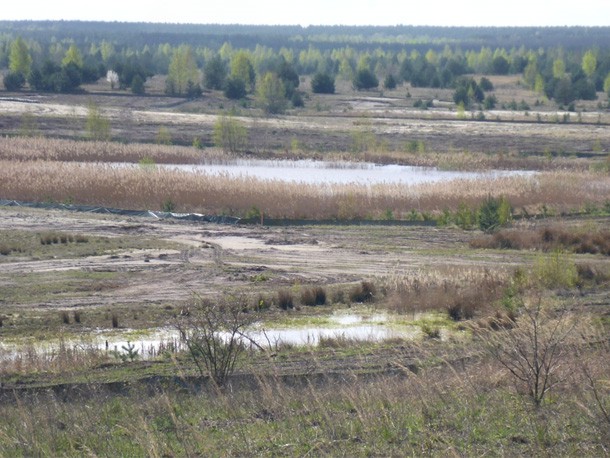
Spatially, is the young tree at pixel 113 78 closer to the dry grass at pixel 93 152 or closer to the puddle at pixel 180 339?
the dry grass at pixel 93 152

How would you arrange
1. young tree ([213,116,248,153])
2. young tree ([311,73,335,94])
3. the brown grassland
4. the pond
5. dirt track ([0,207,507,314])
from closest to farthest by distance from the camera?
the brown grassland < dirt track ([0,207,507,314]) < the pond < young tree ([213,116,248,153]) < young tree ([311,73,335,94])

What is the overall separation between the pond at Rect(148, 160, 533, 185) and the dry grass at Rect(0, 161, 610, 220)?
7.10 meters

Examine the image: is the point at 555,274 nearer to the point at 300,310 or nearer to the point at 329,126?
the point at 300,310

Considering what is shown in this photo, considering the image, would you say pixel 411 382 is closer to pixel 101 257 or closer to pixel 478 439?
pixel 478 439

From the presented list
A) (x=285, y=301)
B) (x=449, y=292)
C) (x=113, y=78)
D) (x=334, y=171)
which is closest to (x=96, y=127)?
(x=334, y=171)

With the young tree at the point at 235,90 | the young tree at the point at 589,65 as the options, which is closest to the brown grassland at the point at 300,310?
the young tree at the point at 235,90

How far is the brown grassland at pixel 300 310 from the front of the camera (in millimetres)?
9305

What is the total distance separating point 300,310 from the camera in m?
20.1

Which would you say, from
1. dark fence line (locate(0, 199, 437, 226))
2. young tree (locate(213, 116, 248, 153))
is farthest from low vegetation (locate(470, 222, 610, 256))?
young tree (locate(213, 116, 248, 153))

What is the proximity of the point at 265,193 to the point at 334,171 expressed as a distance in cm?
1584

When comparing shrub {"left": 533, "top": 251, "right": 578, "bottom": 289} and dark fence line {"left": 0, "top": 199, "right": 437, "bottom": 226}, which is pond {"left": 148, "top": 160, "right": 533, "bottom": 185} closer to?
dark fence line {"left": 0, "top": 199, "right": 437, "bottom": 226}

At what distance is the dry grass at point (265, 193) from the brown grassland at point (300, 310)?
12 cm

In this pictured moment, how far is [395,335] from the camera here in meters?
17.0

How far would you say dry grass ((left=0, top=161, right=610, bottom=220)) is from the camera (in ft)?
111
